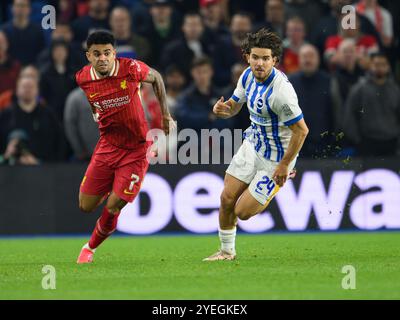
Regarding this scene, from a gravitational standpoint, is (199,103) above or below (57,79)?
below

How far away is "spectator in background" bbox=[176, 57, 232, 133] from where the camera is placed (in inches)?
575

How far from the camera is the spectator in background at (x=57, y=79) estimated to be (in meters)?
14.8

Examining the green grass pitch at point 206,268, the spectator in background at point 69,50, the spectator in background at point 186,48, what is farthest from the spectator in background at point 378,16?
the spectator in background at point 69,50

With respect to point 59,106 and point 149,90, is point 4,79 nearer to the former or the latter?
point 59,106

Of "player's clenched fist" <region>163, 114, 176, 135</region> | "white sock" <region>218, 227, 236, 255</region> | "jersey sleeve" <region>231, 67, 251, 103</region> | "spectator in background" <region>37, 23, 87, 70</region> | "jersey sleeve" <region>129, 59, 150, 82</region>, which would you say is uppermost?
"spectator in background" <region>37, 23, 87, 70</region>

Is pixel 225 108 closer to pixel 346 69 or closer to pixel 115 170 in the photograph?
pixel 115 170

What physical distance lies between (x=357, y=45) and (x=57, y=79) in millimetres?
4626

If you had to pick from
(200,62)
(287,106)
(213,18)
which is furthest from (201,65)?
(287,106)

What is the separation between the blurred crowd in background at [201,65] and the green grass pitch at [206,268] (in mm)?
1876

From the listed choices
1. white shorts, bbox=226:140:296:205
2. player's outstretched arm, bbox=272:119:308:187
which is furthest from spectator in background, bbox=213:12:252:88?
player's outstretched arm, bbox=272:119:308:187

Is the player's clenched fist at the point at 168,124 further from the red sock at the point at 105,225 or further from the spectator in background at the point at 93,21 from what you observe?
the spectator in background at the point at 93,21

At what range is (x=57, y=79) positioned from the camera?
15.0 m

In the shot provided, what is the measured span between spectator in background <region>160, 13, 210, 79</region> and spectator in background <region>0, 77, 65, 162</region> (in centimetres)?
206

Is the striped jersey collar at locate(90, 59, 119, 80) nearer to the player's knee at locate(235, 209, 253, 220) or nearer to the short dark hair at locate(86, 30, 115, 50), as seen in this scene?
the short dark hair at locate(86, 30, 115, 50)
